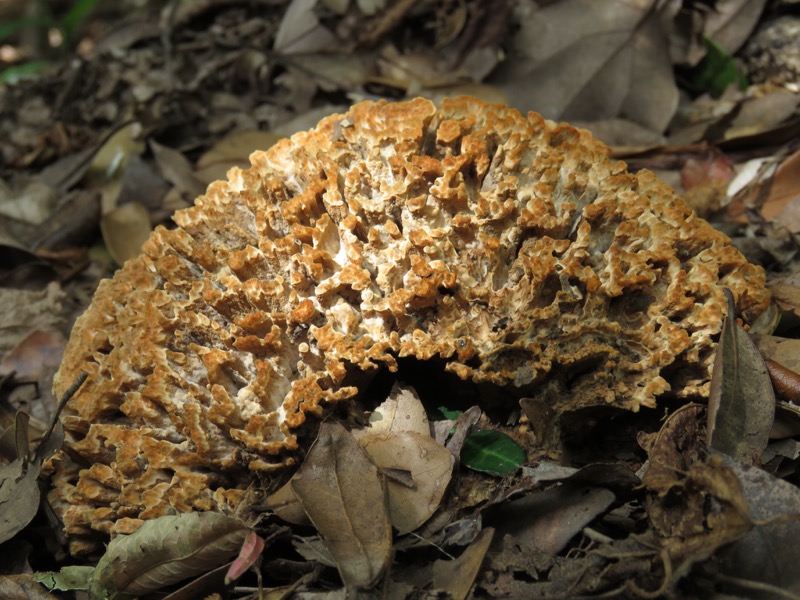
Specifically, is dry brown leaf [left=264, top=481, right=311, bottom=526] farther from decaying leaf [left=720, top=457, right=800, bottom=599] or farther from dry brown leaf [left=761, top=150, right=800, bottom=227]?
dry brown leaf [left=761, top=150, right=800, bottom=227]

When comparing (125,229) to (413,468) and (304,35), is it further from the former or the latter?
(413,468)

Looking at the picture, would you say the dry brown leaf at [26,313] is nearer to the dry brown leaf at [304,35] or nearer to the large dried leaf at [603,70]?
the dry brown leaf at [304,35]

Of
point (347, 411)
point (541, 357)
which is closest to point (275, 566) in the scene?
point (347, 411)

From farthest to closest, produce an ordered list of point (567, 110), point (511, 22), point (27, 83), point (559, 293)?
point (27, 83), point (511, 22), point (567, 110), point (559, 293)

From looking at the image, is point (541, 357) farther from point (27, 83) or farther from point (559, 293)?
point (27, 83)

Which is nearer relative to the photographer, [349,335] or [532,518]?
[532,518]

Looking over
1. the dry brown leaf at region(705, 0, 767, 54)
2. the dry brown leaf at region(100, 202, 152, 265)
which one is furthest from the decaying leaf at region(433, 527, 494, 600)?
Result: the dry brown leaf at region(705, 0, 767, 54)

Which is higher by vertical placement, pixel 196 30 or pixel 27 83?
pixel 196 30

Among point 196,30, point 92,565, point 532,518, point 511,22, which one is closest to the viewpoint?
point 532,518
